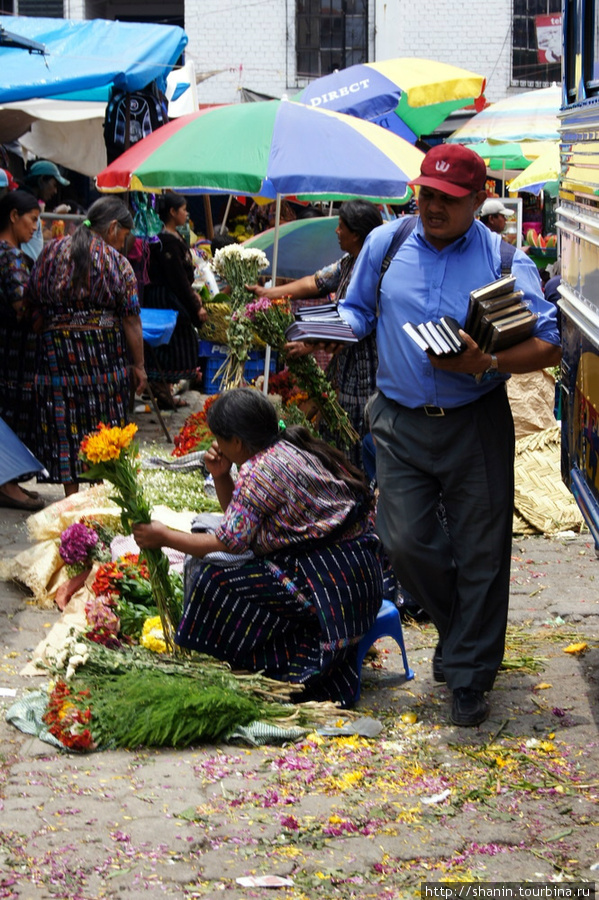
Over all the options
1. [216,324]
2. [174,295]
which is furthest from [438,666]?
[174,295]

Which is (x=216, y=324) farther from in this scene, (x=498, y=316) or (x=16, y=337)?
(x=498, y=316)

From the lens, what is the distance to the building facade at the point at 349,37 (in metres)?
20.7

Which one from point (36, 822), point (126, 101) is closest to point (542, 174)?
point (126, 101)

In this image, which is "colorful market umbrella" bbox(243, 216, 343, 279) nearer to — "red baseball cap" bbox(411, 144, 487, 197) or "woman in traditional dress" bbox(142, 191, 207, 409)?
"woman in traditional dress" bbox(142, 191, 207, 409)

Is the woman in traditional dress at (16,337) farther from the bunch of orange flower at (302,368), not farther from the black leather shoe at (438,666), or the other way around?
the black leather shoe at (438,666)

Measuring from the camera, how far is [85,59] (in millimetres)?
8328

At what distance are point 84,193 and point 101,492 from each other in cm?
1123

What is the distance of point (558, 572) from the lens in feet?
20.4

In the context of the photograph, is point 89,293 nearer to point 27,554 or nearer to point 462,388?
point 27,554

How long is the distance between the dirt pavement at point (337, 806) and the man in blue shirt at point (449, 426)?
0.32 m

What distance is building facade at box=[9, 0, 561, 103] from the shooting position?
67.9 ft

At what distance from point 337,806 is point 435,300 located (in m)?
1.73

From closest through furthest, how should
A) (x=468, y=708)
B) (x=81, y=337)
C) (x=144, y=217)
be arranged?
(x=468, y=708) < (x=81, y=337) < (x=144, y=217)

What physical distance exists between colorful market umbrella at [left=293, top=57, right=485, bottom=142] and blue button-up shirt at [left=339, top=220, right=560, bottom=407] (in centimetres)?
763
